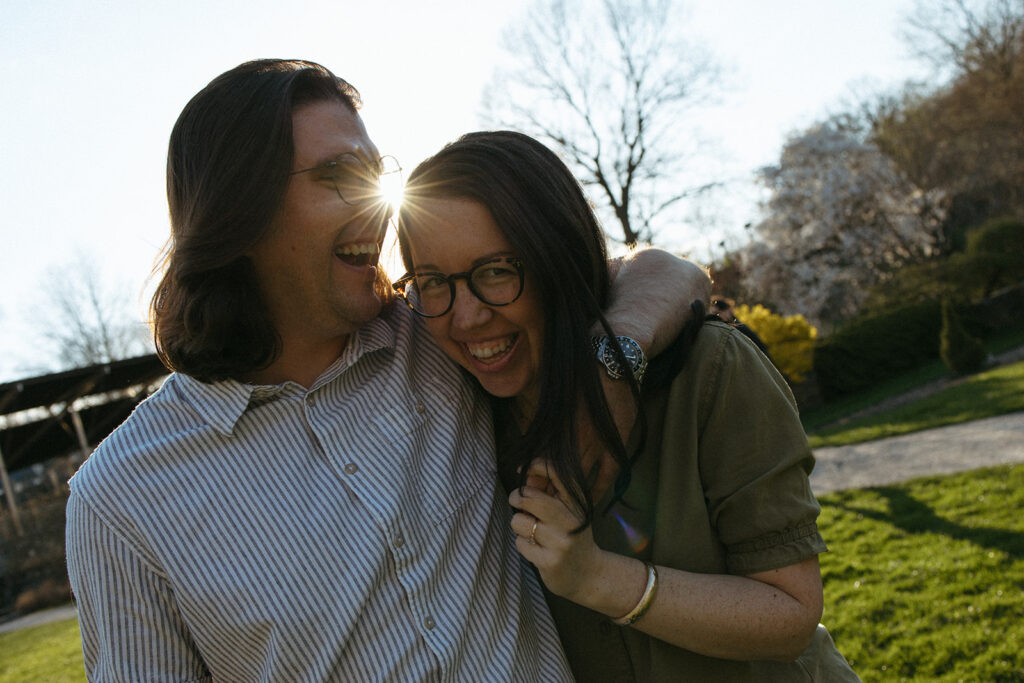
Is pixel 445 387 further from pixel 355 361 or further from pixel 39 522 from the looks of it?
pixel 39 522

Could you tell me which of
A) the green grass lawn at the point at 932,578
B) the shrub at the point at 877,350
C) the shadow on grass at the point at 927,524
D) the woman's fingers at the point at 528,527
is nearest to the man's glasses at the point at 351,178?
the woman's fingers at the point at 528,527

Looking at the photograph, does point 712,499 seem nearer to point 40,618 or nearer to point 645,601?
point 645,601

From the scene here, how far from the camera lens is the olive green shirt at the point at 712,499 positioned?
171 centimetres

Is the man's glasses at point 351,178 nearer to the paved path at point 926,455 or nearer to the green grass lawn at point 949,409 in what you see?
the paved path at point 926,455

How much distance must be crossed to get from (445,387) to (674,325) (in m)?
0.68

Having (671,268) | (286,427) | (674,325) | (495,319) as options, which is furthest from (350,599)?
(671,268)

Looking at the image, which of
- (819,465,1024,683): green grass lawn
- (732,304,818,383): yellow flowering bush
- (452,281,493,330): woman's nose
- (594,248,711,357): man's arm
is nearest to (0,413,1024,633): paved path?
(819,465,1024,683): green grass lawn

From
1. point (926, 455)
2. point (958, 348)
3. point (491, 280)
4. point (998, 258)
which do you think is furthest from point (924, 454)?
point (998, 258)

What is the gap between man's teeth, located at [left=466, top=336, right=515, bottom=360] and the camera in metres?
1.97

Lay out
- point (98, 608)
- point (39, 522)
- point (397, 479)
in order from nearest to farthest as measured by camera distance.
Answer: point (98, 608)
point (397, 479)
point (39, 522)

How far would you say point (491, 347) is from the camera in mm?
1971

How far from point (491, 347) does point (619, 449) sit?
1.45 feet

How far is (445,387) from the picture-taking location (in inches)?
85.0

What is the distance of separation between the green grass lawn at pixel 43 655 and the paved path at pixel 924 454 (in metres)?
8.90
